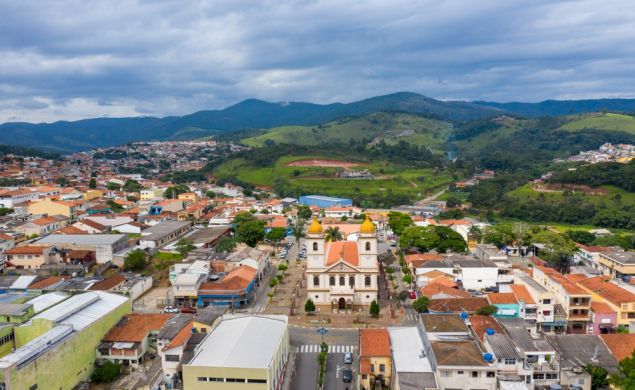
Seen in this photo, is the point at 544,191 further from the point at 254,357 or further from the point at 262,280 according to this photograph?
the point at 254,357

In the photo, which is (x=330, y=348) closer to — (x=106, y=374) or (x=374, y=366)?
(x=374, y=366)

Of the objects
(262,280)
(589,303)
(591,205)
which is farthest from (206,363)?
(591,205)

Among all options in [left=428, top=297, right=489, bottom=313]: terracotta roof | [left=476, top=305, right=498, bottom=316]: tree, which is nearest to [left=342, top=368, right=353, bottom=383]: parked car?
[left=428, top=297, right=489, bottom=313]: terracotta roof

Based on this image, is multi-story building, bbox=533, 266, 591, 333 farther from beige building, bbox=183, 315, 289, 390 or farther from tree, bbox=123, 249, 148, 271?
tree, bbox=123, 249, 148, 271

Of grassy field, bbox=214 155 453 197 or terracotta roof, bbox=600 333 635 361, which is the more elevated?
grassy field, bbox=214 155 453 197

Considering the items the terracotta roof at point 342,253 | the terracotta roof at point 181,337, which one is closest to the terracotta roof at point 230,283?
the terracotta roof at point 342,253

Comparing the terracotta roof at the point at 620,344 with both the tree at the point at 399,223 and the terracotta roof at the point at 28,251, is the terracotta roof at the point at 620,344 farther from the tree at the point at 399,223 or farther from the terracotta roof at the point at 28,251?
the terracotta roof at the point at 28,251
